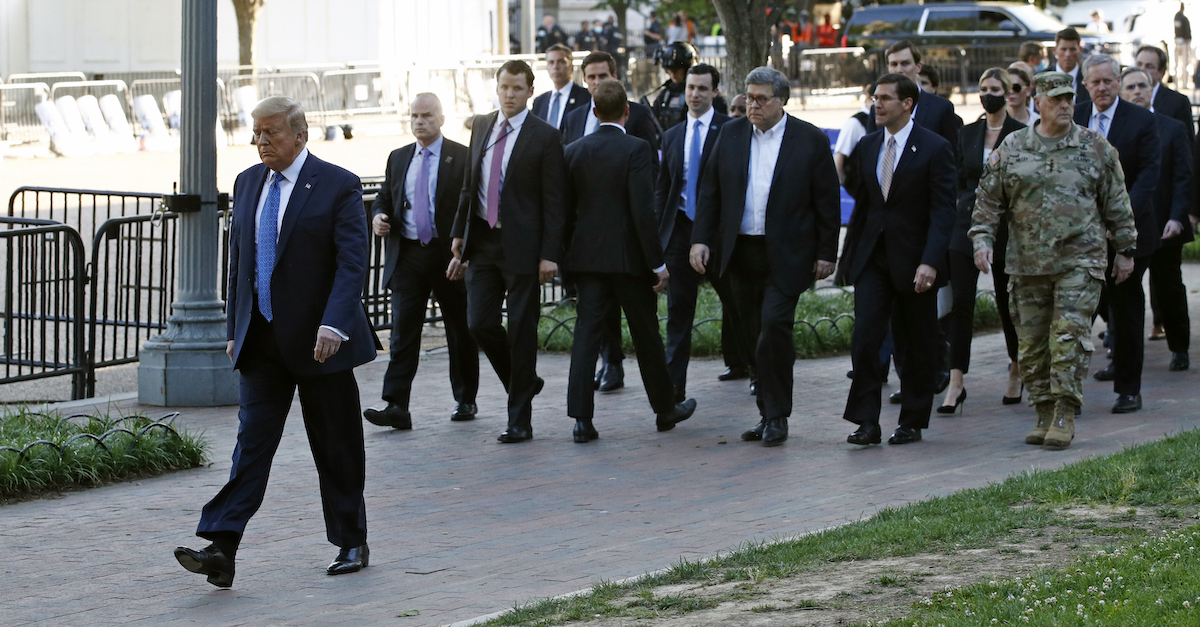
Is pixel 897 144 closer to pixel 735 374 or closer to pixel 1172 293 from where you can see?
pixel 735 374

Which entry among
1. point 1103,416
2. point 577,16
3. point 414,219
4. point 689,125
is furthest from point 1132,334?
point 577,16

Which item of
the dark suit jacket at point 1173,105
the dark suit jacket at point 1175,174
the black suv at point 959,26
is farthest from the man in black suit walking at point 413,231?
the black suv at point 959,26

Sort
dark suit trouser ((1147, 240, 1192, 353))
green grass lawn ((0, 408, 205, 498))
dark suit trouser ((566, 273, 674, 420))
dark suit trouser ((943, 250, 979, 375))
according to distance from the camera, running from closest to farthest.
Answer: green grass lawn ((0, 408, 205, 498)), dark suit trouser ((566, 273, 674, 420)), dark suit trouser ((943, 250, 979, 375)), dark suit trouser ((1147, 240, 1192, 353))

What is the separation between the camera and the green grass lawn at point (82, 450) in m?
7.64

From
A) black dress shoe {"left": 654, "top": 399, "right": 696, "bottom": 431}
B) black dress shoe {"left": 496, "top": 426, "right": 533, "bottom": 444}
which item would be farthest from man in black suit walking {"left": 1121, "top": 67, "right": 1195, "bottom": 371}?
black dress shoe {"left": 496, "top": 426, "right": 533, "bottom": 444}

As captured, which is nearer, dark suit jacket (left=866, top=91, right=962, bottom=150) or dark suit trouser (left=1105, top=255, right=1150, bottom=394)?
dark suit trouser (left=1105, top=255, right=1150, bottom=394)

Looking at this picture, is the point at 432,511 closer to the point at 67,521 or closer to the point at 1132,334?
the point at 67,521

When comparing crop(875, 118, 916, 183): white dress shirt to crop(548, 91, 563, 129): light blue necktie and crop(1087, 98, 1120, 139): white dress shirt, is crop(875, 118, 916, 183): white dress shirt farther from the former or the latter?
crop(548, 91, 563, 129): light blue necktie

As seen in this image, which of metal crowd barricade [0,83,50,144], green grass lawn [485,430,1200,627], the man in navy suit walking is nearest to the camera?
green grass lawn [485,430,1200,627]

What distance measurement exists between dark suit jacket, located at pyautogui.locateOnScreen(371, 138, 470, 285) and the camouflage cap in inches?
126

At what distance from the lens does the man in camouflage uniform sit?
833 centimetres

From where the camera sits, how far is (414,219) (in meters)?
9.39

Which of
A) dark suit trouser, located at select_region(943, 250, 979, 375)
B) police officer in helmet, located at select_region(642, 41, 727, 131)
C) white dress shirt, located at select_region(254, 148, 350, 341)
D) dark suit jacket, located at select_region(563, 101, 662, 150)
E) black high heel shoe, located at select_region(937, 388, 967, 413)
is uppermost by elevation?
police officer in helmet, located at select_region(642, 41, 727, 131)

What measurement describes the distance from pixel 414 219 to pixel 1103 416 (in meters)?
4.12
